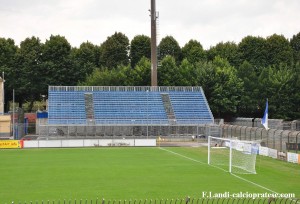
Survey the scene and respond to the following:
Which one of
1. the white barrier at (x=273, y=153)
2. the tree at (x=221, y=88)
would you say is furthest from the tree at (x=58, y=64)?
the white barrier at (x=273, y=153)

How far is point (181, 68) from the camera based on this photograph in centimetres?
9200

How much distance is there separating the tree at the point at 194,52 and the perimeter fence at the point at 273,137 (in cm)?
4568

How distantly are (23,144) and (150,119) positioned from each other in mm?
22051

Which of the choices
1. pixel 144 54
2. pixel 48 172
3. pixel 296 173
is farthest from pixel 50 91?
pixel 296 173

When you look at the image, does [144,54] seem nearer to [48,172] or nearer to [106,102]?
[106,102]

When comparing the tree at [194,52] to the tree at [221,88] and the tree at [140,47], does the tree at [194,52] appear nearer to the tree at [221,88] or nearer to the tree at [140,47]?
the tree at [140,47]

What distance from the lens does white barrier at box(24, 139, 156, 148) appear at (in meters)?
60.2

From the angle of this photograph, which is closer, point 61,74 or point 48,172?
point 48,172

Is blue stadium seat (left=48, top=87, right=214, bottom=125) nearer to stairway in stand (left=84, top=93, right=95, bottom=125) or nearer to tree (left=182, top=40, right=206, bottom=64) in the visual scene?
stairway in stand (left=84, top=93, right=95, bottom=125)

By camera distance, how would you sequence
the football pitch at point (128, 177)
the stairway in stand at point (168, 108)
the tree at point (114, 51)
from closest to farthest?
the football pitch at point (128, 177)
the stairway in stand at point (168, 108)
the tree at point (114, 51)

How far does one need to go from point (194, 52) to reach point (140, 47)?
Result: 478 inches

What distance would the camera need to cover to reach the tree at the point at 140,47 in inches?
4193

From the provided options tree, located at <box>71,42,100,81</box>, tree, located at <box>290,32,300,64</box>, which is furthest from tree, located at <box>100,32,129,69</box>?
tree, located at <box>290,32,300,64</box>

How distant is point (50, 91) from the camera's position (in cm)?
7956
